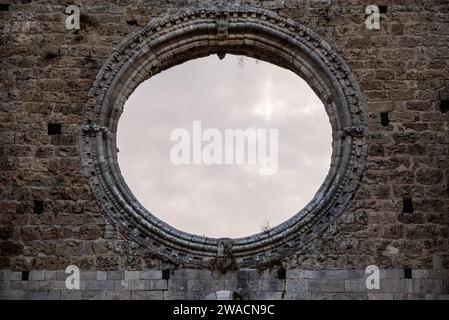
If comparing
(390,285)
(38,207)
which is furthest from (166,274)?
(390,285)

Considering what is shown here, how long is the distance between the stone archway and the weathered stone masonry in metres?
0.02

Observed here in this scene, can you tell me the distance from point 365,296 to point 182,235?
260 cm

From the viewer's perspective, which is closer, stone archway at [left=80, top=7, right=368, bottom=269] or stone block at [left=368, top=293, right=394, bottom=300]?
stone block at [left=368, top=293, right=394, bottom=300]

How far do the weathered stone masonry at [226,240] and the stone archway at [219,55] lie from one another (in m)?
0.02

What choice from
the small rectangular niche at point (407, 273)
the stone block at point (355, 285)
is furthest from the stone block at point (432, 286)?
the stone block at point (355, 285)

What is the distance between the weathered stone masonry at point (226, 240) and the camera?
38.5 ft

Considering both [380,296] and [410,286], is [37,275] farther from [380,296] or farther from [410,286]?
[410,286]

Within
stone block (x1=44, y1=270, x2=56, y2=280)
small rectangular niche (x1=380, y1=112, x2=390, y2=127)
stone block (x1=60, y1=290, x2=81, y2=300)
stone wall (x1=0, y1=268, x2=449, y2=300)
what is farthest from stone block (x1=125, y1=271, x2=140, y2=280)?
small rectangular niche (x1=380, y1=112, x2=390, y2=127)

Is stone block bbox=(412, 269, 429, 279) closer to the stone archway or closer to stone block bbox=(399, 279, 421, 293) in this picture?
stone block bbox=(399, 279, 421, 293)

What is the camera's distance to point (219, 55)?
43.1ft

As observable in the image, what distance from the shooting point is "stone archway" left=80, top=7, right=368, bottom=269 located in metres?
11.9

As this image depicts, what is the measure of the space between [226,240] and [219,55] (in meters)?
2.95
